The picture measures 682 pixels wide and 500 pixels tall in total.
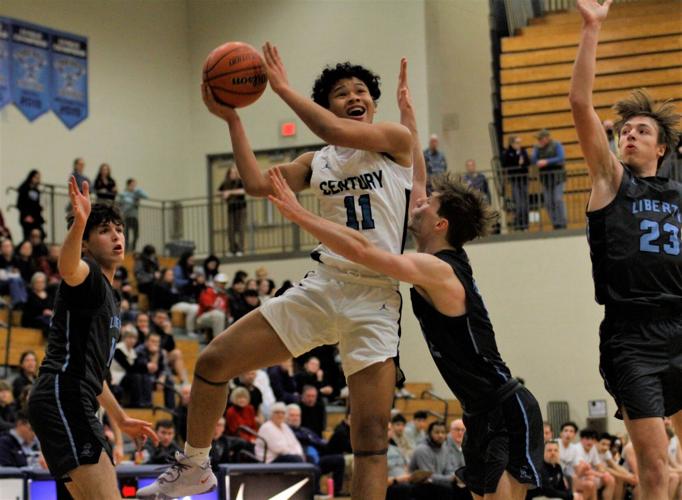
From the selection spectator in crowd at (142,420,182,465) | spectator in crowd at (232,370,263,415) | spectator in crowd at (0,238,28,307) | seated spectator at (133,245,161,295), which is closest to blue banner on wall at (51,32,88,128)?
seated spectator at (133,245,161,295)

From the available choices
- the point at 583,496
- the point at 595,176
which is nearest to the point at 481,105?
the point at 583,496

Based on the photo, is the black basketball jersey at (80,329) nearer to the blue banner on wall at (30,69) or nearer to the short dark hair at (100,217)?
the short dark hair at (100,217)

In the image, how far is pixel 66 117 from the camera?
23109mm

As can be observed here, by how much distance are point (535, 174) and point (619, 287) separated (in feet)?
46.9

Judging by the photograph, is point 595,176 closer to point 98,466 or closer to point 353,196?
point 353,196

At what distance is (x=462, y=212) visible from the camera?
20.5 feet

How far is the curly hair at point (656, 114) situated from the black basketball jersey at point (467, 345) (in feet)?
4.19

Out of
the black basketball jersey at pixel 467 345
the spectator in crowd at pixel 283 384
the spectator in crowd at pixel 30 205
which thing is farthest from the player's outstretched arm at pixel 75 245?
the spectator in crowd at pixel 30 205

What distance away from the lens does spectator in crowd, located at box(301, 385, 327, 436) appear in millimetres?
16125

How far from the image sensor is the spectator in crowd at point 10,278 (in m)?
16.4

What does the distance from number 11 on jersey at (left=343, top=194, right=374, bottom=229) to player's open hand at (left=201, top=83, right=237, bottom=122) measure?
0.74m

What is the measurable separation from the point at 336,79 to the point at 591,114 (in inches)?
52.2

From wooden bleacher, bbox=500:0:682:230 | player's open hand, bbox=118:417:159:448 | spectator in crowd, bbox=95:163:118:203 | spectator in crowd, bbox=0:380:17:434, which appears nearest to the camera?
player's open hand, bbox=118:417:159:448

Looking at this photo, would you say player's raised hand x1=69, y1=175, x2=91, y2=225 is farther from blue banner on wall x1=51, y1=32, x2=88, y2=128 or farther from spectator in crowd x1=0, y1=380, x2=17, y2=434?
blue banner on wall x1=51, y1=32, x2=88, y2=128
